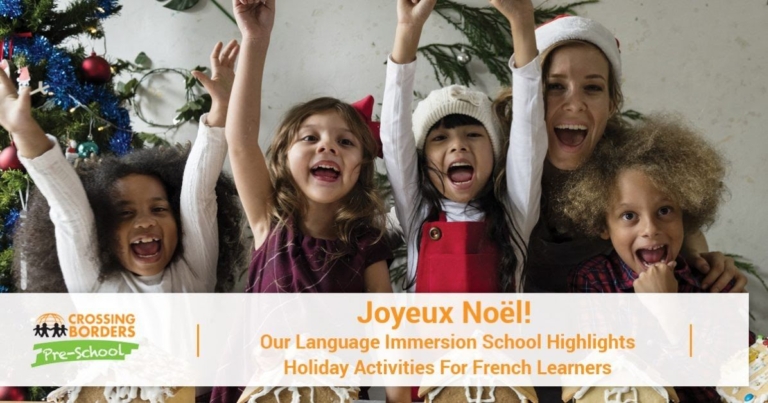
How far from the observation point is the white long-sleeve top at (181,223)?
1.08m

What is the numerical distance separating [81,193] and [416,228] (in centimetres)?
54

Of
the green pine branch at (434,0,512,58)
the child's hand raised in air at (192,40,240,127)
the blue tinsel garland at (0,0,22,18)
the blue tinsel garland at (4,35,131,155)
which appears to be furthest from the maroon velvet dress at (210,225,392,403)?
the green pine branch at (434,0,512,58)

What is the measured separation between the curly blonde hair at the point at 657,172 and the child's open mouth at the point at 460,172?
0.17 metres

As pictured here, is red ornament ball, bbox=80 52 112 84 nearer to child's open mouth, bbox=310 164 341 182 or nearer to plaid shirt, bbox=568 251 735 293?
child's open mouth, bbox=310 164 341 182

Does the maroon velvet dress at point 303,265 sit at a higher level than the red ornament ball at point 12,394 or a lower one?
higher

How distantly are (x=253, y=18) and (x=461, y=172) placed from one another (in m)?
0.41

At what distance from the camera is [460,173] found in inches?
44.4

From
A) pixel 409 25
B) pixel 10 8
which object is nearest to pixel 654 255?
pixel 409 25

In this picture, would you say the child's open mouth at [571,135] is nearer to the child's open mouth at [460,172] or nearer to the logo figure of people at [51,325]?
the child's open mouth at [460,172]

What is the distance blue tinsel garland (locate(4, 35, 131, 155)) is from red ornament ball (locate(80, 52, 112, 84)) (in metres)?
0.02

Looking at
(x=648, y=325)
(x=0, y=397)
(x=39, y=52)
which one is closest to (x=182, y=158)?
(x=39, y=52)

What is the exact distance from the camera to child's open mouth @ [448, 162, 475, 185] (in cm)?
112

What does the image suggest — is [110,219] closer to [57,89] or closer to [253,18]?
[253,18]

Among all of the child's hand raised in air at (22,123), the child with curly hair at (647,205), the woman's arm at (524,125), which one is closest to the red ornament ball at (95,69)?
the child's hand raised in air at (22,123)
